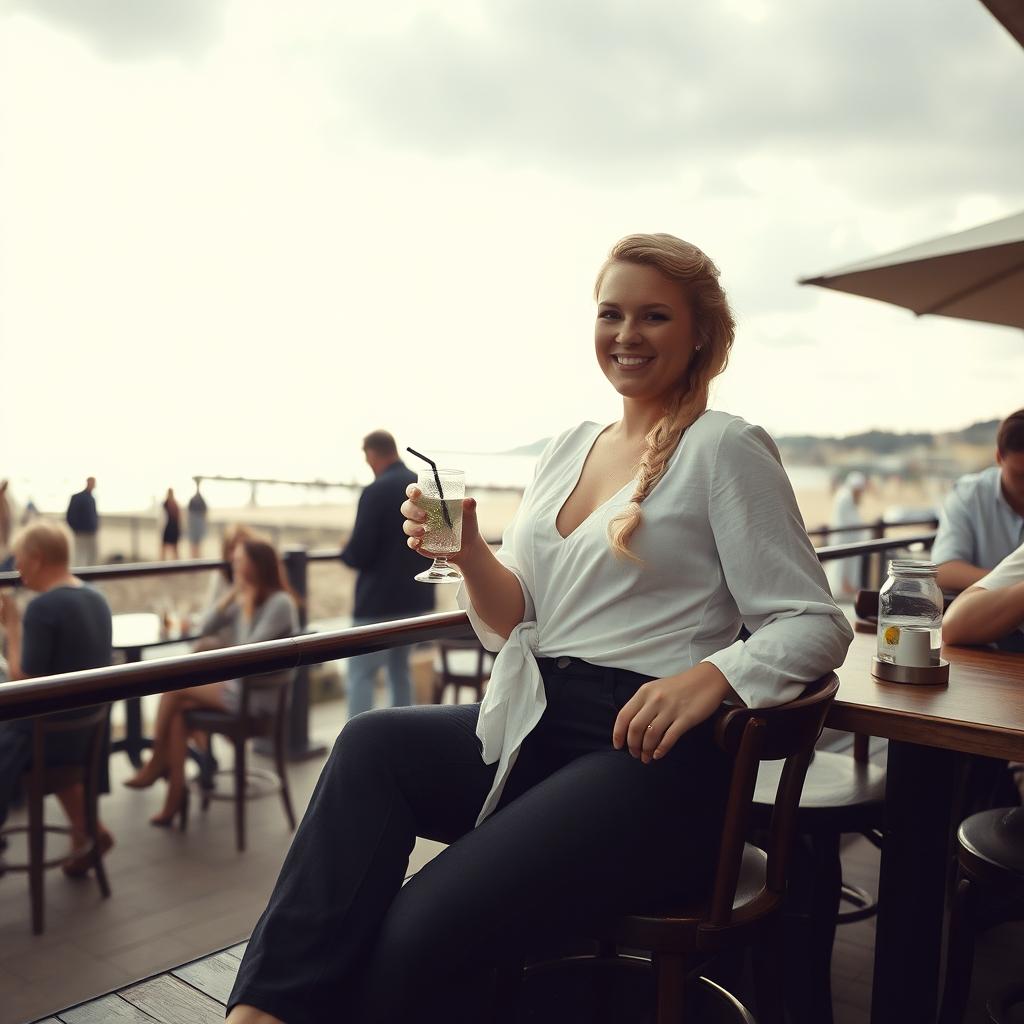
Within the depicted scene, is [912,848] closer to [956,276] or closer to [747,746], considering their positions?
[747,746]

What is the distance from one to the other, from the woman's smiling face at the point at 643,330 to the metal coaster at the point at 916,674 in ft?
1.78

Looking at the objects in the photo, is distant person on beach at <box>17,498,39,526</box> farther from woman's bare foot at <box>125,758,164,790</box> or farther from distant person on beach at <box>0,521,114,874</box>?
distant person on beach at <box>0,521,114,874</box>

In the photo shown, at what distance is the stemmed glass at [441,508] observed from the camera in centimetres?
128

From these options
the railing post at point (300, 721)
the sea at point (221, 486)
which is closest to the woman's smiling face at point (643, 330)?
the sea at point (221, 486)

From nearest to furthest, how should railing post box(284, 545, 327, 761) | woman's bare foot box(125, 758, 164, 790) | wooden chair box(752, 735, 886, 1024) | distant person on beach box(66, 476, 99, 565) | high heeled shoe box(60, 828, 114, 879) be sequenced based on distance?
1. wooden chair box(752, 735, 886, 1024)
2. high heeled shoe box(60, 828, 114, 879)
3. woman's bare foot box(125, 758, 164, 790)
4. railing post box(284, 545, 327, 761)
5. distant person on beach box(66, 476, 99, 565)

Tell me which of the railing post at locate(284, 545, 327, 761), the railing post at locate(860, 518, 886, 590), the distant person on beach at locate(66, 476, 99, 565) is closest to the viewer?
the railing post at locate(284, 545, 327, 761)

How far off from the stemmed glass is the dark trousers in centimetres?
24

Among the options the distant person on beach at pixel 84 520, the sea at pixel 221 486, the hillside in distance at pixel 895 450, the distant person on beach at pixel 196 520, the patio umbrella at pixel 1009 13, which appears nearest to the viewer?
the patio umbrella at pixel 1009 13

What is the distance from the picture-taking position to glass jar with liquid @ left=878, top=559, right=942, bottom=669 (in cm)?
143

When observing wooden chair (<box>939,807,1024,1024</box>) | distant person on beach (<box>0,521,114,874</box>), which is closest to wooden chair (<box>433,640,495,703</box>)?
distant person on beach (<box>0,521,114,874</box>)

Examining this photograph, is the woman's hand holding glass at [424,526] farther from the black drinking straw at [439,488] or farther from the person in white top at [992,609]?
the person in white top at [992,609]

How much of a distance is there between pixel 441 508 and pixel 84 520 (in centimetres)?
832

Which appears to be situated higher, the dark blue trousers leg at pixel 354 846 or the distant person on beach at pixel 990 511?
the distant person on beach at pixel 990 511

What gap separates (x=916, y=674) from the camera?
1.42 meters
